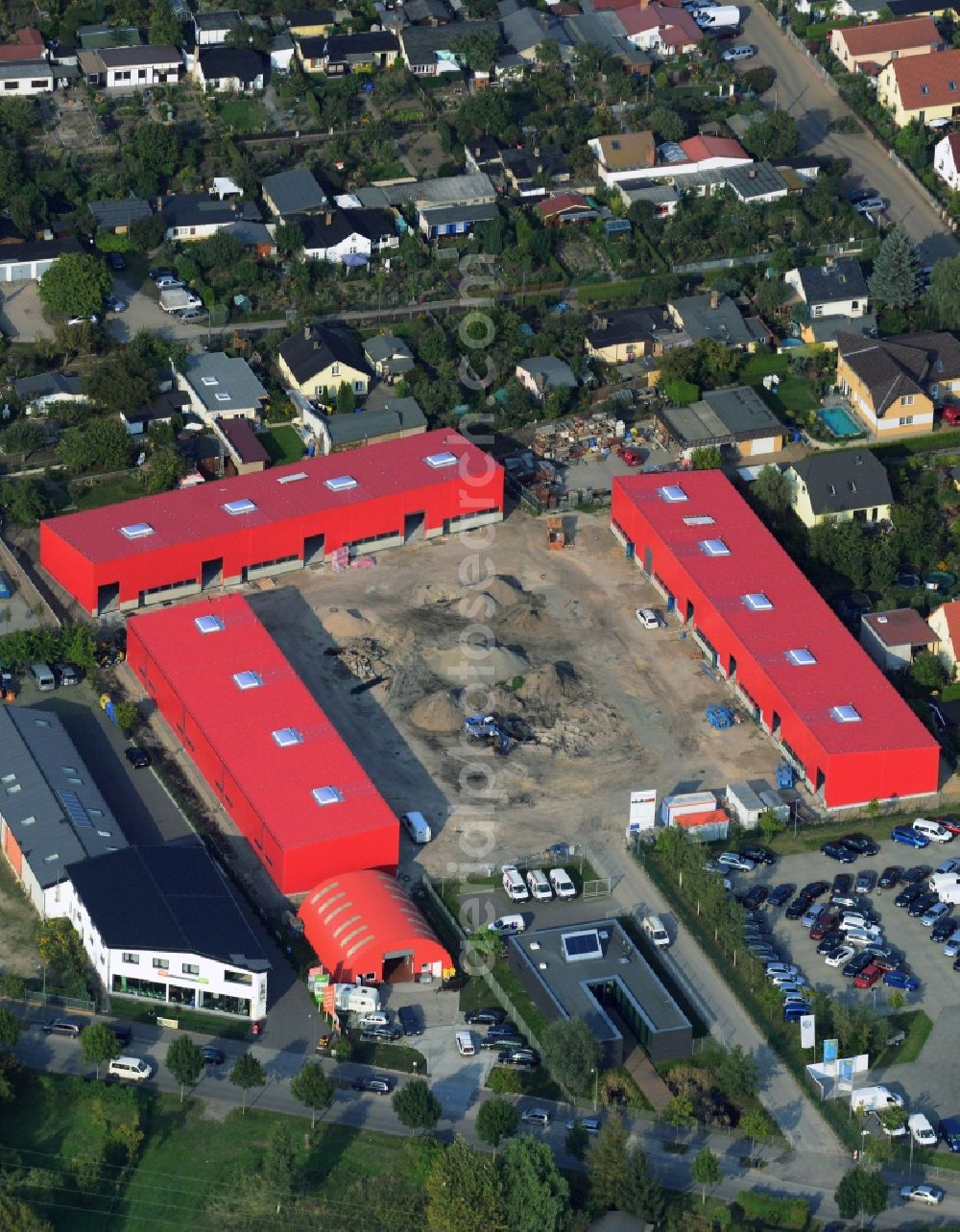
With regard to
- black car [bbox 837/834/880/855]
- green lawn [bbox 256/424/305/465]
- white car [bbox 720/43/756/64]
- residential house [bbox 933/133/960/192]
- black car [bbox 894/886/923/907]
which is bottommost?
black car [bbox 894/886/923/907]

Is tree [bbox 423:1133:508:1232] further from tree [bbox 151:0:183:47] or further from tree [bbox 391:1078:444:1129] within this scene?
tree [bbox 151:0:183:47]

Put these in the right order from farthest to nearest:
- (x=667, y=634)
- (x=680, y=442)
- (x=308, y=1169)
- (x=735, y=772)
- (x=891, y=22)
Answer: (x=891, y=22) < (x=680, y=442) < (x=667, y=634) < (x=735, y=772) < (x=308, y=1169)

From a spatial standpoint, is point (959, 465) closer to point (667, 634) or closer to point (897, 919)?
point (667, 634)

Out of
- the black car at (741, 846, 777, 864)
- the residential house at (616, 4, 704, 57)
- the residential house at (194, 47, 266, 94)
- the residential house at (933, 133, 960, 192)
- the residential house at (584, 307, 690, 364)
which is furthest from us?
the residential house at (616, 4, 704, 57)

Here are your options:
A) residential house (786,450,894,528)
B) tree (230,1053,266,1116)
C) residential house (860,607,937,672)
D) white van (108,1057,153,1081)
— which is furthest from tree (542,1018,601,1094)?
residential house (786,450,894,528)

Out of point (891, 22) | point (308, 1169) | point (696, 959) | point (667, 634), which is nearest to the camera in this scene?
point (308, 1169)

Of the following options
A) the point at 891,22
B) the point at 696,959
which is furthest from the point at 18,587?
the point at 891,22

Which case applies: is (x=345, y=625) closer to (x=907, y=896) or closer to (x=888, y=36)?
(x=907, y=896)

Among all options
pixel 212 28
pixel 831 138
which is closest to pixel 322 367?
pixel 212 28
